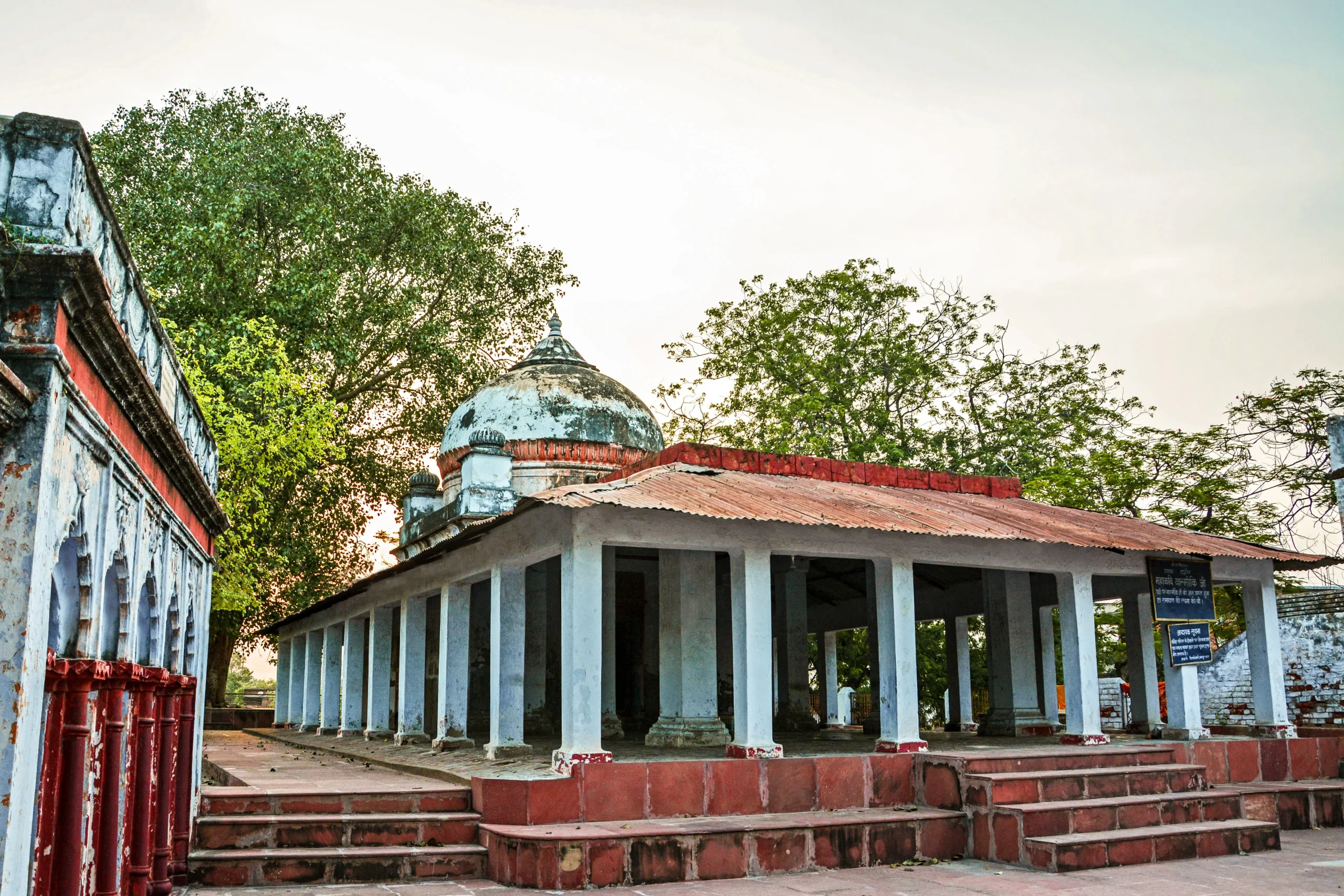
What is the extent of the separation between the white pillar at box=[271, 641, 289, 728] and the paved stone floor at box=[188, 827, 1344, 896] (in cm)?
1700

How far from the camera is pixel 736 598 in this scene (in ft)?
33.6

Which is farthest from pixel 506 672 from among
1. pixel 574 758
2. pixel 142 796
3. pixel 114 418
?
pixel 114 418

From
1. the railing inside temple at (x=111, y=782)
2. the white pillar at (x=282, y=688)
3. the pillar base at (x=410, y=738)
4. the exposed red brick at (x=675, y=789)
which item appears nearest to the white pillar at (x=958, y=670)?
the pillar base at (x=410, y=738)

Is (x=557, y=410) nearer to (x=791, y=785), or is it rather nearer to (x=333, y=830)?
(x=791, y=785)

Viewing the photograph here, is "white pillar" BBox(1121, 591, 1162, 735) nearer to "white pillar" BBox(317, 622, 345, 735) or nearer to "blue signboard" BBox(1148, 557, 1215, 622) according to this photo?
"blue signboard" BBox(1148, 557, 1215, 622)

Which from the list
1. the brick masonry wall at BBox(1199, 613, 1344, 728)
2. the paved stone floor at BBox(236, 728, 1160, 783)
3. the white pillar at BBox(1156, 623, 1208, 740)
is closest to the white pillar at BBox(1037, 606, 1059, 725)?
the paved stone floor at BBox(236, 728, 1160, 783)

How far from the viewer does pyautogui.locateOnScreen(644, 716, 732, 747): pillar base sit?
1137 cm

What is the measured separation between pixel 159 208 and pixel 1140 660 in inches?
742

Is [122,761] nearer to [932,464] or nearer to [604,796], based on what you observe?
[604,796]

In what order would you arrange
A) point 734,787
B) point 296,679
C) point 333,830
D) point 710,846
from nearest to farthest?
point 710,846
point 333,830
point 734,787
point 296,679

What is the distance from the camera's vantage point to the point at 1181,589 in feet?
42.3

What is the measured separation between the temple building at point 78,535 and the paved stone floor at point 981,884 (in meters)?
1.81

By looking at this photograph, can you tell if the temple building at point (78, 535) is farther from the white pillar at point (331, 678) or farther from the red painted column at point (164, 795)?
the white pillar at point (331, 678)

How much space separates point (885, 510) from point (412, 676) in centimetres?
648
